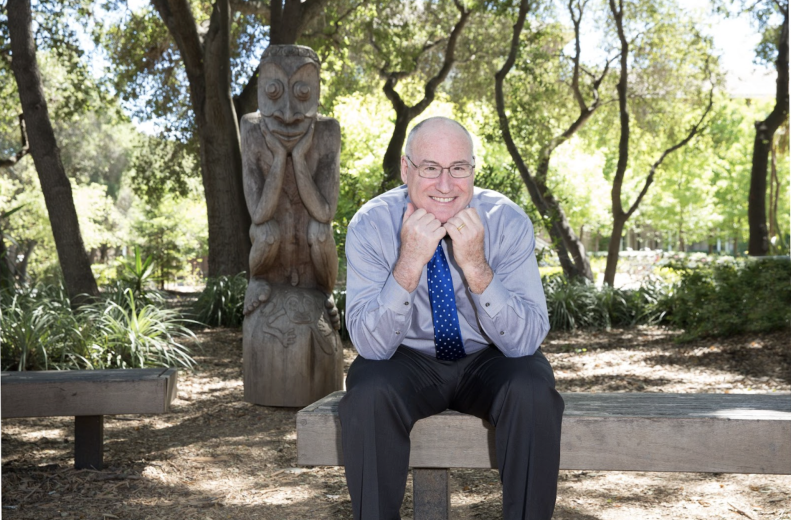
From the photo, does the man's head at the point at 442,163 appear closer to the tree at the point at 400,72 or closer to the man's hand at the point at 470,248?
the man's hand at the point at 470,248

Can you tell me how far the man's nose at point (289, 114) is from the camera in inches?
215

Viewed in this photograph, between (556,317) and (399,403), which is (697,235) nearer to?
(556,317)

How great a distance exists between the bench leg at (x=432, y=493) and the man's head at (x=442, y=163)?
949mm

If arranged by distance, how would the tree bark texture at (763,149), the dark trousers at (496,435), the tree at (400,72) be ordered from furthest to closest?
the tree at (400,72) → the tree bark texture at (763,149) → the dark trousers at (496,435)

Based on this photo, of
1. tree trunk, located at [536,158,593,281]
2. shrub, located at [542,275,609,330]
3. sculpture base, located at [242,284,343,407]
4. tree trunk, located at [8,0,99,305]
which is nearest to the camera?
sculpture base, located at [242,284,343,407]

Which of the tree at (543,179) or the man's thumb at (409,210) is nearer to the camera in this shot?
the man's thumb at (409,210)

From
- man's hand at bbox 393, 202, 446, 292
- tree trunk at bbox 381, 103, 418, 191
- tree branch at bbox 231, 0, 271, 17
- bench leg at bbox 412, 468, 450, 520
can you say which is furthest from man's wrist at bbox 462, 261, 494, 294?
tree branch at bbox 231, 0, 271, 17

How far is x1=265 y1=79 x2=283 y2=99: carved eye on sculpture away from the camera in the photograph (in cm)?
545

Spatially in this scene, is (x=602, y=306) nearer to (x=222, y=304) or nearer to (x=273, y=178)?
(x=222, y=304)

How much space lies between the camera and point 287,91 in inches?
216

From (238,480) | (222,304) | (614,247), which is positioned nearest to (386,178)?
(222,304)

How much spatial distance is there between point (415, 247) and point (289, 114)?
10.3ft

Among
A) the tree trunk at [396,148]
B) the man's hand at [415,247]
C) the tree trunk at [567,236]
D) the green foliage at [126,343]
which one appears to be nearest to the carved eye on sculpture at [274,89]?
the green foliage at [126,343]

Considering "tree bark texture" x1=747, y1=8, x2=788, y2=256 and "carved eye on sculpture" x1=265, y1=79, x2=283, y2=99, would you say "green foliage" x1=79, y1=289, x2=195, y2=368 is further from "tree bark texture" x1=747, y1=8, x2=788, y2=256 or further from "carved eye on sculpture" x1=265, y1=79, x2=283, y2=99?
"tree bark texture" x1=747, y1=8, x2=788, y2=256
